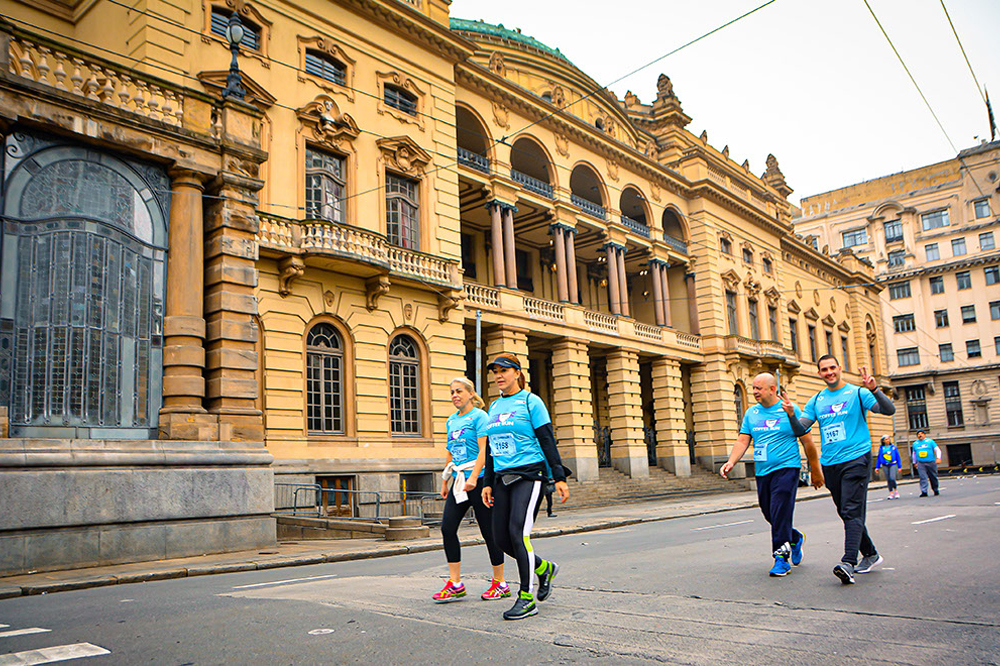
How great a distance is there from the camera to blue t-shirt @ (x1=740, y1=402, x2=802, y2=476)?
25.4 ft

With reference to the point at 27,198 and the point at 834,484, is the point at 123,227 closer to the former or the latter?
the point at 27,198

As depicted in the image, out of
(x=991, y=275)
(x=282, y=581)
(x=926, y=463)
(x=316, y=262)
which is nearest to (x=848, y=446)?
(x=282, y=581)

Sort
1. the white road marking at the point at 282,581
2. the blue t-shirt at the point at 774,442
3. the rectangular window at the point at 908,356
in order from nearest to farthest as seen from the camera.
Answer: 1. the blue t-shirt at the point at 774,442
2. the white road marking at the point at 282,581
3. the rectangular window at the point at 908,356

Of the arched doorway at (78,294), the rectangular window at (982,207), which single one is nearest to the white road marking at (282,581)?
the arched doorway at (78,294)

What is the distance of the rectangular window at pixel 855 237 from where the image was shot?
78.9 meters

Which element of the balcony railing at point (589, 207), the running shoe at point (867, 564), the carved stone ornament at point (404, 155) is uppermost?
the balcony railing at point (589, 207)

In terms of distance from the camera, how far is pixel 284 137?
70.7 feet

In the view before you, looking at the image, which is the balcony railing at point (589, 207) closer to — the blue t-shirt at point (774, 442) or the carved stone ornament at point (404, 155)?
the carved stone ornament at point (404, 155)

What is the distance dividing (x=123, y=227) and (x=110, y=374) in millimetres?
2451

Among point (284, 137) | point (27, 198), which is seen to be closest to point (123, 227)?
point (27, 198)

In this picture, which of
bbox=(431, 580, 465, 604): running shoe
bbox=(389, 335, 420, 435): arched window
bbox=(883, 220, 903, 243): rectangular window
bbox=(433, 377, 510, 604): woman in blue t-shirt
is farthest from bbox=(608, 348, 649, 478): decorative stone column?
bbox=(883, 220, 903, 243): rectangular window

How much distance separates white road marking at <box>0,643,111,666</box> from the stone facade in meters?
66.1

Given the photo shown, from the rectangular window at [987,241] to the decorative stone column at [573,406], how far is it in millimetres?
54318

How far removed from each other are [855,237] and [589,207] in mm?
55231
